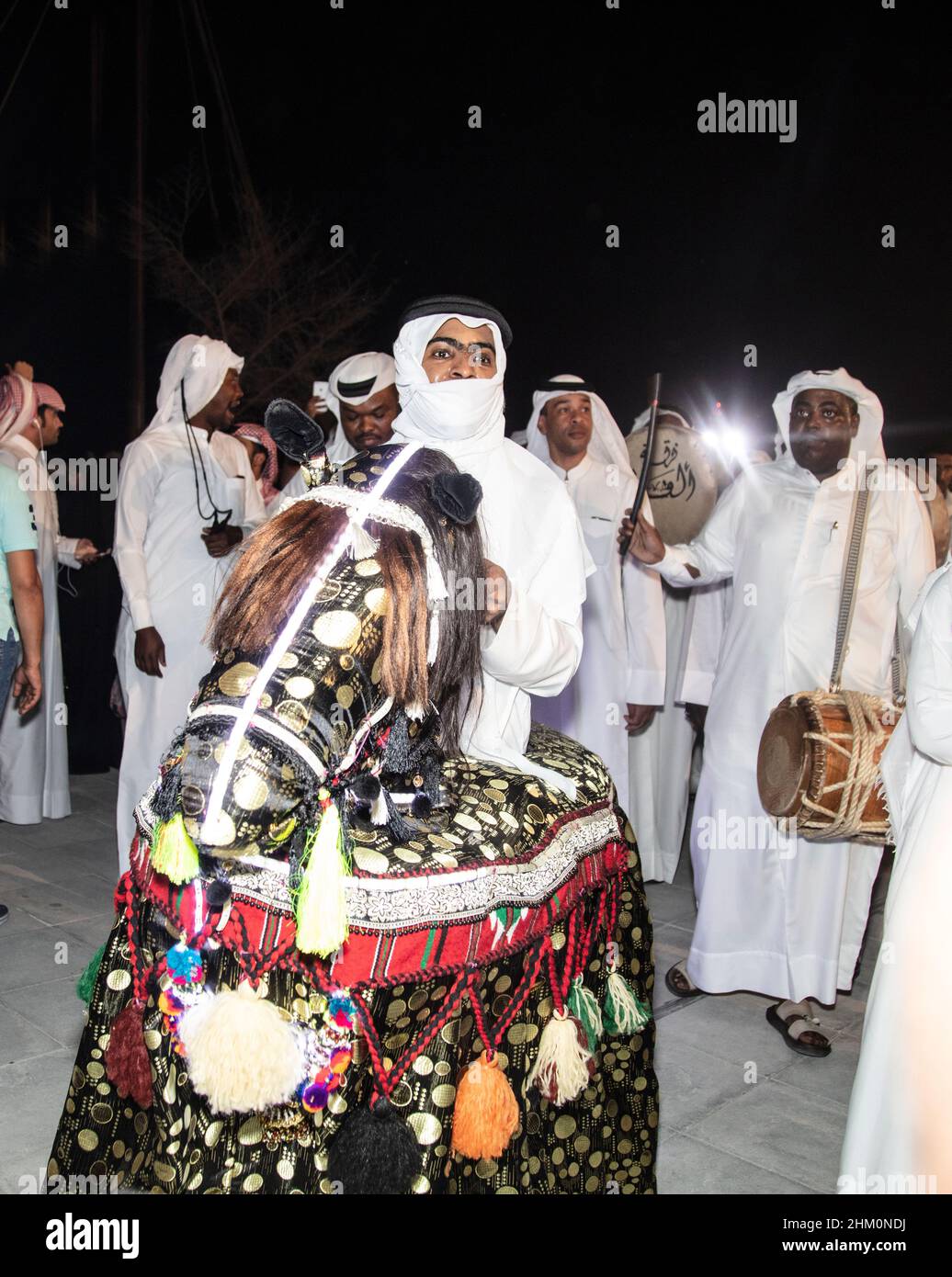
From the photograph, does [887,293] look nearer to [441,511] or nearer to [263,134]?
[441,511]

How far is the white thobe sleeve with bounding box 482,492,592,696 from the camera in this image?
230 centimetres

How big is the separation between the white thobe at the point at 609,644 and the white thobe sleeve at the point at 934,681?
285 cm

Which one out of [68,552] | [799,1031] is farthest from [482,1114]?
[68,552]

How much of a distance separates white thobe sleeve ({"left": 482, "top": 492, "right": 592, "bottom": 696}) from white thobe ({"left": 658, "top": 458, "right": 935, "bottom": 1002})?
6.84 feet

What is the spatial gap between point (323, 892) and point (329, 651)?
14.9 inches

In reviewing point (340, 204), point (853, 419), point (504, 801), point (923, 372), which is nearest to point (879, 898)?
point (853, 419)

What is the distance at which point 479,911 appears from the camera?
2148 mm

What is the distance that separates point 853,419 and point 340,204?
15.8 metres

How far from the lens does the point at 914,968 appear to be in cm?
264

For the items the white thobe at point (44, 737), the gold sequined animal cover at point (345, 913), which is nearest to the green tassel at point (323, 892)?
the gold sequined animal cover at point (345, 913)

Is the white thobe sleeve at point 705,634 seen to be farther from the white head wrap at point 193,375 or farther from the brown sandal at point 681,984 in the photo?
the white head wrap at point 193,375

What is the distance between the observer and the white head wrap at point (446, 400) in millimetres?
2502

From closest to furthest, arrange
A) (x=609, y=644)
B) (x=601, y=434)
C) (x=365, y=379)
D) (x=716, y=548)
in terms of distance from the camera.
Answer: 1. (x=716, y=548)
2. (x=365, y=379)
3. (x=609, y=644)
4. (x=601, y=434)

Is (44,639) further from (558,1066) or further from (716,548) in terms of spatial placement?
(558,1066)
